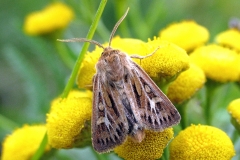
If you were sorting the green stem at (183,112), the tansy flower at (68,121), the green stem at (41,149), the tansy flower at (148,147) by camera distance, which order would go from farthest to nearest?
1. the green stem at (183,112)
2. the green stem at (41,149)
3. the tansy flower at (68,121)
4. the tansy flower at (148,147)


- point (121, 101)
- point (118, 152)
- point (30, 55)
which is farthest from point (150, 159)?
point (30, 55)

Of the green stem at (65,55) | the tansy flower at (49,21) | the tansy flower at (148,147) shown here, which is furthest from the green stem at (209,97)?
the tansy flower at (49,21)

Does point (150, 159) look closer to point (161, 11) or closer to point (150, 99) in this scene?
point (150, 99)

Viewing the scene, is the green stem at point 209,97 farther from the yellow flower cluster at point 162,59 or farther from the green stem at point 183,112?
the yellow flower cluster at point 162,59

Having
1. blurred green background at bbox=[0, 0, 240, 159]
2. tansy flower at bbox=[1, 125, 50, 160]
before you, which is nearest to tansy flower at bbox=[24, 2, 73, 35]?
blurred green background at bbox=[0, 0, 240, 159]

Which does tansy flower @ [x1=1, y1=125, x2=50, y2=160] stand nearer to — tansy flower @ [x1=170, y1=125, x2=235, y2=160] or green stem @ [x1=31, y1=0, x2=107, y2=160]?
green stem @ [x1=31, y1=0, x2=107, y2=160]
